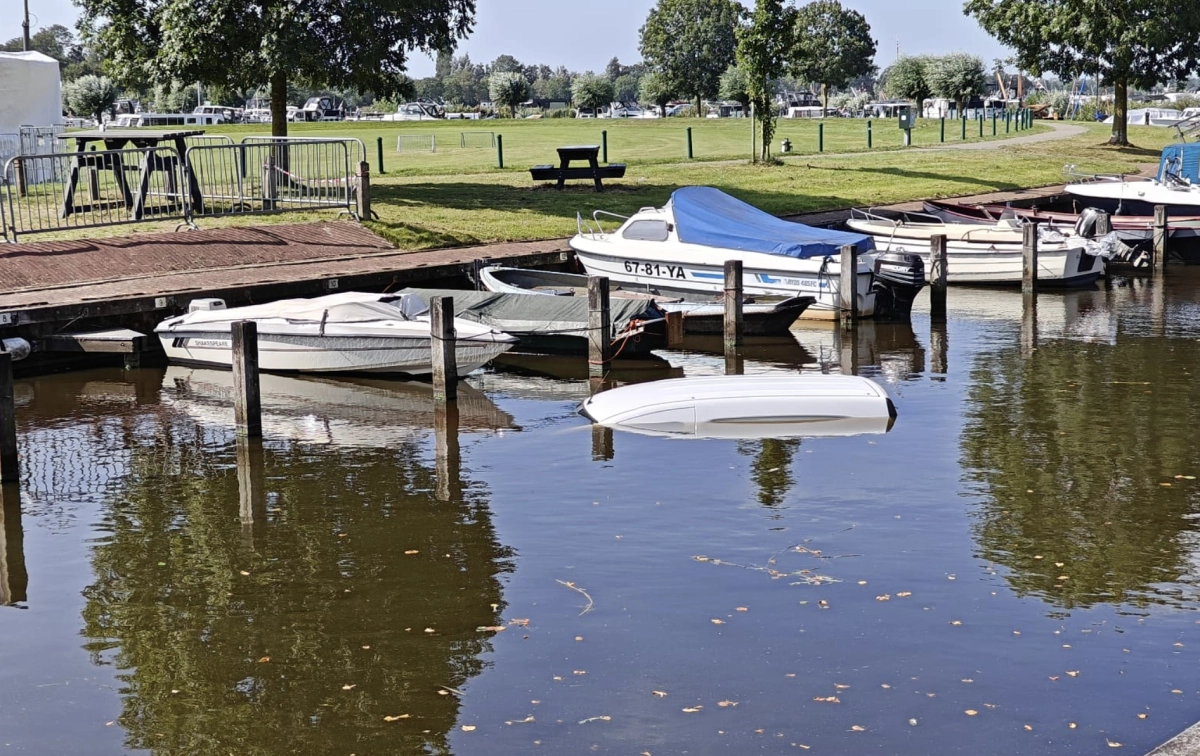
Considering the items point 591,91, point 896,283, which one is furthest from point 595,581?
point 591,91

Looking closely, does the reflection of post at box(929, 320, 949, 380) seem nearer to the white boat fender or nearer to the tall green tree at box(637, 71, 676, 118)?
the white boat fender

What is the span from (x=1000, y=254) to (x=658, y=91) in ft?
275

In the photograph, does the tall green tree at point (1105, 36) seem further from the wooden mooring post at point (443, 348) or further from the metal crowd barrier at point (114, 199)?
the wooden mooring post at point (443, 348)

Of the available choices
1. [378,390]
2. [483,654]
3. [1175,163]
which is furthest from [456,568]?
[1175,163]

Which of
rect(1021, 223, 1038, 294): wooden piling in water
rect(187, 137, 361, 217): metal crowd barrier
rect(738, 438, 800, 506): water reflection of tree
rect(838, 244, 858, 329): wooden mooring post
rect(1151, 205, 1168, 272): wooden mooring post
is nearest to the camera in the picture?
rect(738, 438, 800, 506): water reflection of tree

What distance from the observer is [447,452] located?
1571 centimetres

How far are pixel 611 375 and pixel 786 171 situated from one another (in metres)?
22.5

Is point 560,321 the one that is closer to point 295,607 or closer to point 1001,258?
point 295,607

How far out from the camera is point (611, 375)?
20031 millimetres

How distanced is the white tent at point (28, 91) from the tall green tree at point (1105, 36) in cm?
3278

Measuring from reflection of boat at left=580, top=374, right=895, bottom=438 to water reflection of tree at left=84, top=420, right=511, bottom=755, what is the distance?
2814 mm

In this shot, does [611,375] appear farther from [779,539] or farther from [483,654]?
[483,654]

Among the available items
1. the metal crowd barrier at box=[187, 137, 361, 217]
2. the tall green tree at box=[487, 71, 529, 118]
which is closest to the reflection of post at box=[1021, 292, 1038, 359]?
the metal crowd barrier at box=[187, 137, 361, 217]

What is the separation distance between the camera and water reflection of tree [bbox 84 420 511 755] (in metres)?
8.89
